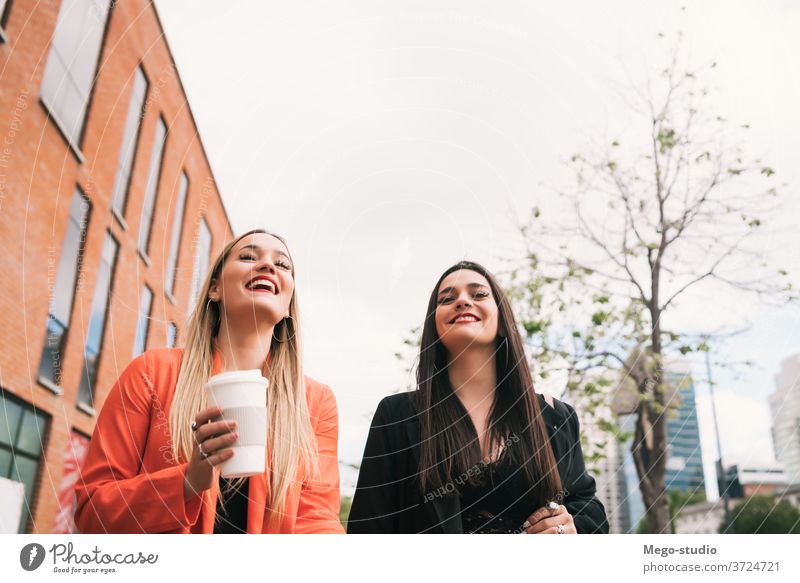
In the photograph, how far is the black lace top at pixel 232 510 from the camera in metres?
1.55

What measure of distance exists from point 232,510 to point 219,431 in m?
0.38

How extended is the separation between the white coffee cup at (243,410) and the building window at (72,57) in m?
3.28

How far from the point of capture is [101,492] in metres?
1.41

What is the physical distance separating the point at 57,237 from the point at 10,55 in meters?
1.16

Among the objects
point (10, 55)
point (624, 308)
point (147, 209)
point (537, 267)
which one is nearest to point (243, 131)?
point (537, 267)

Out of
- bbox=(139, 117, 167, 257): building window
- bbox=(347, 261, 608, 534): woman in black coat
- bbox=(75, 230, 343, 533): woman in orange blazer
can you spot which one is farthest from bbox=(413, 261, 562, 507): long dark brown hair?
→ bbox=(139, 117, 167, 257): building window

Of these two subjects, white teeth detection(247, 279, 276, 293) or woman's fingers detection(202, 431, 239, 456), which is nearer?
woman's fingers detection(202, 431, 239, 456)

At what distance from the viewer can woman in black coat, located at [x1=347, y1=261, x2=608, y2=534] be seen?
1.64 meters

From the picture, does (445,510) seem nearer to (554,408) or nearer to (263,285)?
(554,408)

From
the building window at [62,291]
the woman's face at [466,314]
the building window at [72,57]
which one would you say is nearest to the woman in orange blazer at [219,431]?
the woman's face at [466,314]

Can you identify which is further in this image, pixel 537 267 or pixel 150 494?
pixel 537 267

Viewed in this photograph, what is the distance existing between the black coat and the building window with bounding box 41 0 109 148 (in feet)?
10.6

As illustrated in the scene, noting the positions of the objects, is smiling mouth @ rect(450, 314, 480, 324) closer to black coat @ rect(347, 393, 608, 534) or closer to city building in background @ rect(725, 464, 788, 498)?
black coat @ rect(347, 393, 608, 534)

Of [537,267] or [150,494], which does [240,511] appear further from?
[537,267]
